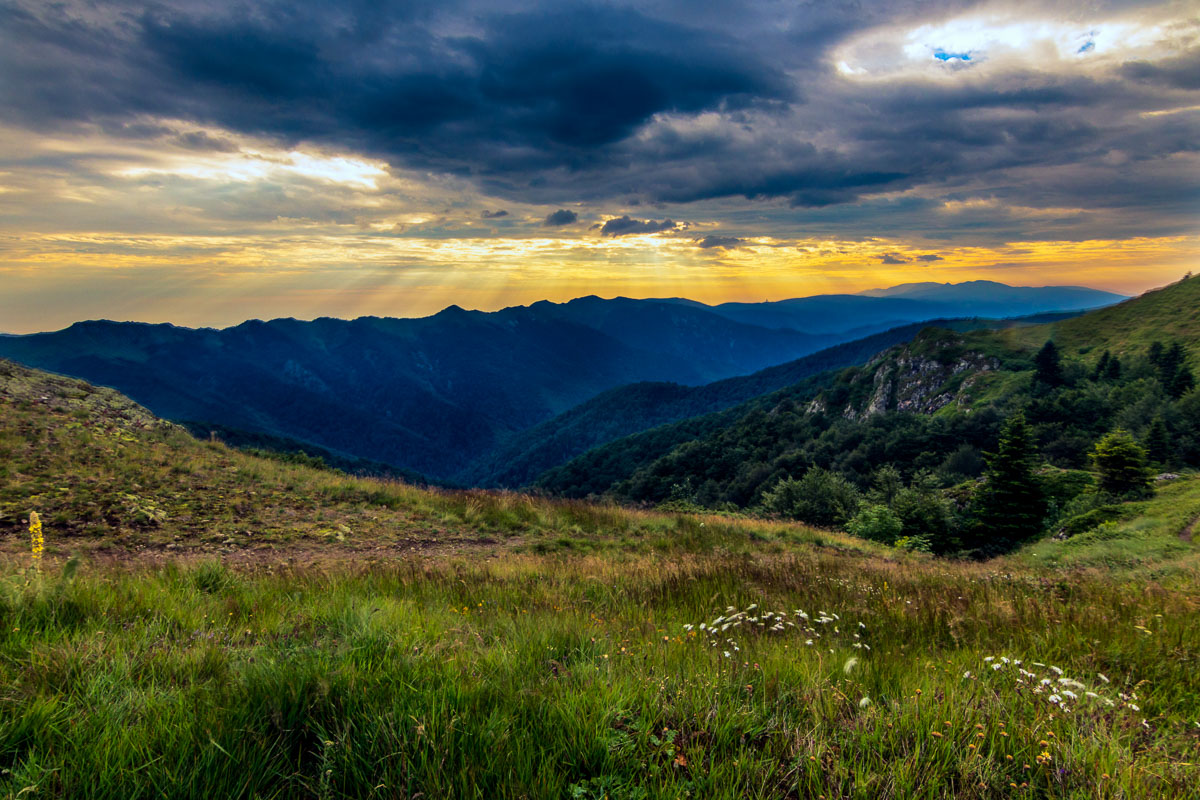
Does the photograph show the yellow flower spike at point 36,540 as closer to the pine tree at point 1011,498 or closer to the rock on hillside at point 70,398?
the rock on hillside at point 70,398

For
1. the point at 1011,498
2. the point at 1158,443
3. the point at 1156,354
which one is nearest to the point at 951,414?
the point at 1156,354

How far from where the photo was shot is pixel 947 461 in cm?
4988

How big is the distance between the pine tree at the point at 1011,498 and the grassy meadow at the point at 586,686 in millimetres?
22737

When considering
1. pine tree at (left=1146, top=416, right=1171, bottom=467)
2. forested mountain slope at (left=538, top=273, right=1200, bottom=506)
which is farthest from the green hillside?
pine tree at (left=1146, top=416, right=1171, bottom=467)

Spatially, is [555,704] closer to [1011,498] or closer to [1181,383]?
[1011,498]

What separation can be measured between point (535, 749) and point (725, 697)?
92 cm

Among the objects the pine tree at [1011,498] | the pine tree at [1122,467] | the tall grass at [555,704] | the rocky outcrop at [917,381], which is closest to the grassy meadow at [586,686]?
the tall grass at [555,704]

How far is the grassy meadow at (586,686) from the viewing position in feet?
6.01

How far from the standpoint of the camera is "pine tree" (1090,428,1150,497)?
21.3 m

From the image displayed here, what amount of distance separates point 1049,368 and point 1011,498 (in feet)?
200

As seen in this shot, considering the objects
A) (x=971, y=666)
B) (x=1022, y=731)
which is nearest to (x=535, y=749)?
(x=1022, y=731)

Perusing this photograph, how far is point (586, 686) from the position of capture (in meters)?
2.43

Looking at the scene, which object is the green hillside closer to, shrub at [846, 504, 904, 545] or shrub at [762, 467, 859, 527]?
shrub at [762, 467, 859, 527]

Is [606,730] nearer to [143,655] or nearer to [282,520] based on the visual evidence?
[143,655]
